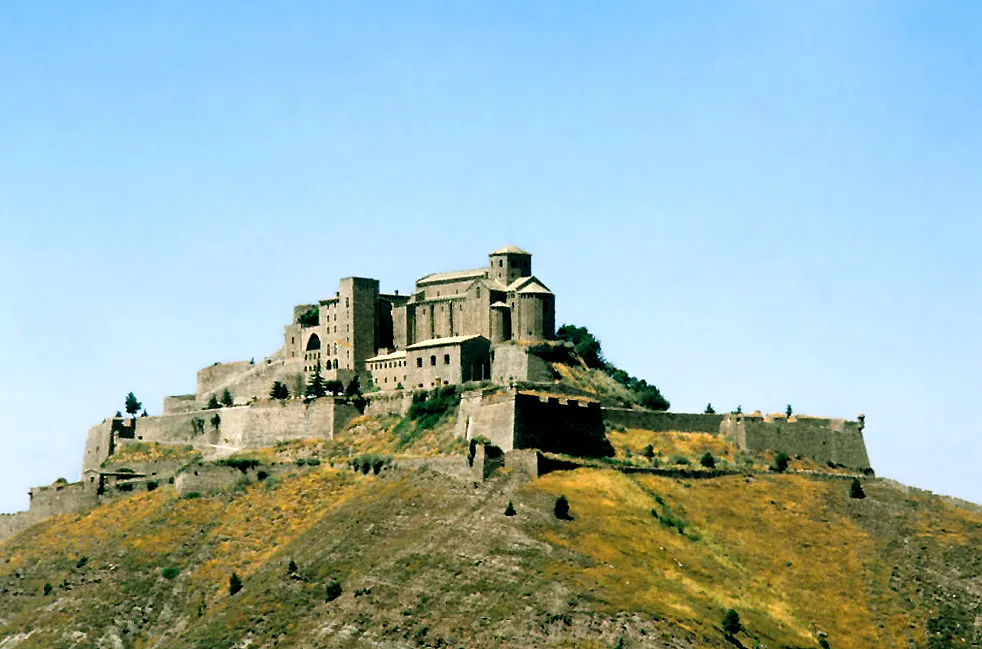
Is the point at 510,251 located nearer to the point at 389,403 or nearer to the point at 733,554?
the point at 389,403

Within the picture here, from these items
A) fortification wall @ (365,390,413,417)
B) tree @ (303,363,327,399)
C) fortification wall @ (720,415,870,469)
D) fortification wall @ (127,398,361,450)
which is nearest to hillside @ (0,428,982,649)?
fortification wall @ (720,415,870,469)

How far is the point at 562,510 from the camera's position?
10138 cm

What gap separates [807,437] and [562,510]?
29681 mm

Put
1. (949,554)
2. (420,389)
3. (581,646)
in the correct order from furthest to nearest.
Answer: (420,389) → (949,554) → (581,646)

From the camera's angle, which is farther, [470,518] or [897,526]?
[897,526]

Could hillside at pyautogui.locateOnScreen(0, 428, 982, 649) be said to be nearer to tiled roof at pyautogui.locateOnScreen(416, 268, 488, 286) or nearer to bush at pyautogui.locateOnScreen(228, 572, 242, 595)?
bush at pyautogui.locateOnScreen(228, 572, 242, 595)

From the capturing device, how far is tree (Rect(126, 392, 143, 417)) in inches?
5935

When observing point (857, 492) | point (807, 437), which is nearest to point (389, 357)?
point (807, 437)

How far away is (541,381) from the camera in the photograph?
5271 inches

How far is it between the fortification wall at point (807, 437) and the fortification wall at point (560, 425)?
32.2 ft

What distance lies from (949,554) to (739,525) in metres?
11.4

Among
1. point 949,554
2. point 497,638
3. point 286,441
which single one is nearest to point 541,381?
point 286,441

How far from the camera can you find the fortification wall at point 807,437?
125312mm

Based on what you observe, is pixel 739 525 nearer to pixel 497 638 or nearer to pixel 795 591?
pixel 795 591
